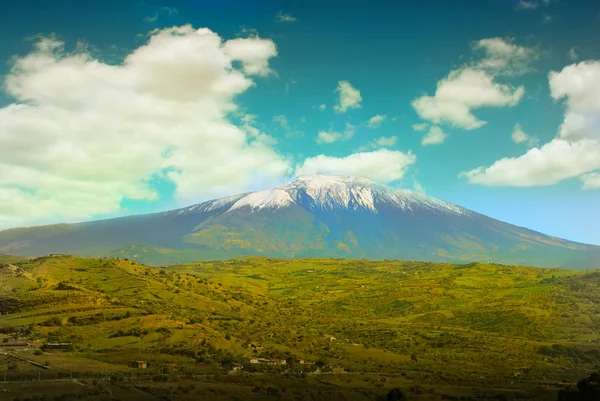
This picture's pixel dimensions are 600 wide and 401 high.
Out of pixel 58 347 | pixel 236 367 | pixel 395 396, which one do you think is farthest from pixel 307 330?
pixel 395 396

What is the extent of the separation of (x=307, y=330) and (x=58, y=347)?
44.5 meters

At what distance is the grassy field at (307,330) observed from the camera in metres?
59.8

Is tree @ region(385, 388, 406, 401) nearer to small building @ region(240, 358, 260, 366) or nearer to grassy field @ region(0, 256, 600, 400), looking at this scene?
grassy field @ region(0, 256, 600, 400)

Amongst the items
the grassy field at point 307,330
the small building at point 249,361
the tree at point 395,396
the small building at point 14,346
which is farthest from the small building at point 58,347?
the tree at point 395,396

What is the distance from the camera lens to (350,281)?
169 meters

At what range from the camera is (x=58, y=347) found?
6900 centimetres

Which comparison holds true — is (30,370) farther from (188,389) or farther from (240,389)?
(240,389)

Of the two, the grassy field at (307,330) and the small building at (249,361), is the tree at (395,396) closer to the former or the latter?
the grassy field at (307,330)

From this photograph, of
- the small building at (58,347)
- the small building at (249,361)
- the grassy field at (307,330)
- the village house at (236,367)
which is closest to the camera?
the grassy field at (307,330)

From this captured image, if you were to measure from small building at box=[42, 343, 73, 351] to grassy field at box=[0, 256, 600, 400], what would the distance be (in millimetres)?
1176

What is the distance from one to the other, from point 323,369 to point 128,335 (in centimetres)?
2800

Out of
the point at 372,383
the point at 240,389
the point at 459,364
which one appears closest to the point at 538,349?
the point at 459,364

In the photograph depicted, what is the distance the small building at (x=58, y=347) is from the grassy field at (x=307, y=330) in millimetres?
1176

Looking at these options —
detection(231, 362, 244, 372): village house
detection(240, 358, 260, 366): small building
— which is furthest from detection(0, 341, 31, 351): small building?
detection(240, 358, 260, 366): small building
